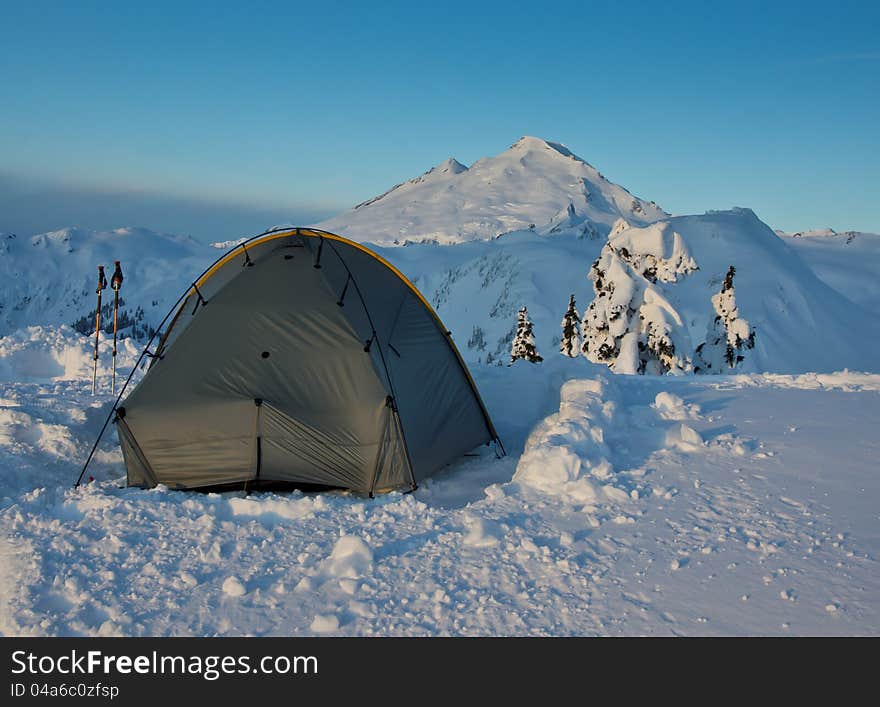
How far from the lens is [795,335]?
220 ft

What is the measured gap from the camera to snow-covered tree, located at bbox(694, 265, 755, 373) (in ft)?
87.9

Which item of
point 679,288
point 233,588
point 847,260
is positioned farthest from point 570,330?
point 847,260

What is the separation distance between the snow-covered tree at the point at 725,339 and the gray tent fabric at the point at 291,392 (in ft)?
67.9

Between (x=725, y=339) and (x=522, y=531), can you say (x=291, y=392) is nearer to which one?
(x=522, y=531)

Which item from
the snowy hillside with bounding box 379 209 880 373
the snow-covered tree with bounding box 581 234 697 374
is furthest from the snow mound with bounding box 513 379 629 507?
the snowy hillside with bounding box 379 209 880 373

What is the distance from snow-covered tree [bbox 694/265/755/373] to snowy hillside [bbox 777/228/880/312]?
95.7 meters

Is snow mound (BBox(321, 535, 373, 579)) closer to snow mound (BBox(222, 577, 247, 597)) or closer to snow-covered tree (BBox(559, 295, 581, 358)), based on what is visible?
snow mound (BBox(222, 577, 247, 597))

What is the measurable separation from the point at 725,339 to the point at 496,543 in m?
24.7

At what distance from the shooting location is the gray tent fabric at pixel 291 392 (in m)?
7.23

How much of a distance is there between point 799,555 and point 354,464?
425 cm

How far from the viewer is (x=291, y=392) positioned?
744 cm

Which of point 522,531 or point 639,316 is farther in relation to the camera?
point 639,316
